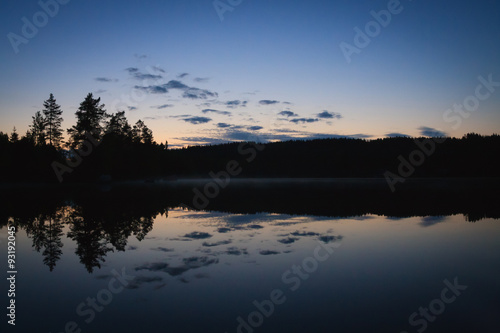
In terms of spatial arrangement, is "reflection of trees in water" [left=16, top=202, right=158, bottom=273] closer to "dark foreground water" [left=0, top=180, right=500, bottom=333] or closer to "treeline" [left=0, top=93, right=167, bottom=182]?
"dark foreground water" [left=0, top=180, right=500, bottom=333]

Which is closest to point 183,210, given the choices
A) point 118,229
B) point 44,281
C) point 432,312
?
point 118,229

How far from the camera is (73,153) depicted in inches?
2739

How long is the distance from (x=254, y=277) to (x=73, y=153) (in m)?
70.3

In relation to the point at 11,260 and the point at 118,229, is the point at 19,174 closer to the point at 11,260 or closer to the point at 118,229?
the point at 118,229

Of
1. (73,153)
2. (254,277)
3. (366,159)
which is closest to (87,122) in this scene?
(73,153)

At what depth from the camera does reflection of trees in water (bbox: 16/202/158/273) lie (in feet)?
43.4

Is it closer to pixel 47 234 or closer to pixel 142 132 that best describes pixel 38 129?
pixel 142 132

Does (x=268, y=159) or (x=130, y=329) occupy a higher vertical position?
(x=268, y=159)

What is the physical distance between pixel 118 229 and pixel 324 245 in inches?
443

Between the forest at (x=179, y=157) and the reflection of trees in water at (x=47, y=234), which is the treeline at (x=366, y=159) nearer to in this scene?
the forest at (x=179, y=157)

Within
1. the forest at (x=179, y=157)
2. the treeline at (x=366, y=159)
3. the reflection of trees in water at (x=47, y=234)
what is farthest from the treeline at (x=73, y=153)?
the reflection of trees in water at (x=47, y=234)

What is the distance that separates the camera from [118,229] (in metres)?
18.2

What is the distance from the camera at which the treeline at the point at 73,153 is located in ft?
205

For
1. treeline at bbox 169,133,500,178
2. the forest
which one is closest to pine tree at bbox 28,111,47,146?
the forest
